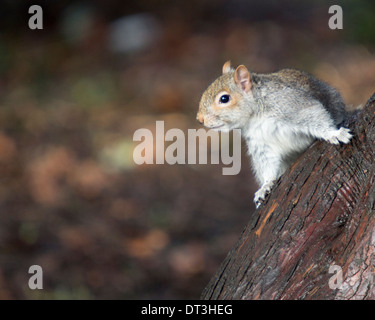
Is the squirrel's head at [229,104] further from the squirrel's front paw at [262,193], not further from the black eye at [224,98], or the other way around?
the squirrel's front paw at [262,193]

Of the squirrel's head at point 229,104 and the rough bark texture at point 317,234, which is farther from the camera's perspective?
the squirrel's head at point 229,104

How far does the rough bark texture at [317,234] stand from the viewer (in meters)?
1.87

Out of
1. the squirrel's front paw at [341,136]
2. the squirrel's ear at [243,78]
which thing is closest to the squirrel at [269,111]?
the squirrel's ear at [243,78]

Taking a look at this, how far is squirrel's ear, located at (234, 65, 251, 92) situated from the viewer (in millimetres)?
2785

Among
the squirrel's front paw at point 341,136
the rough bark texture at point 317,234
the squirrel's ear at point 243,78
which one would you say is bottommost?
the rough bark texture at point 317,234

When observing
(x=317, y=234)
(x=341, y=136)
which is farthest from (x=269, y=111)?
(x=317, y=234)

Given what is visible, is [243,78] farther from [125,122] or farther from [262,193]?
[125,122]

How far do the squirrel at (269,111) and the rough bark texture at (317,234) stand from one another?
434 millimetres

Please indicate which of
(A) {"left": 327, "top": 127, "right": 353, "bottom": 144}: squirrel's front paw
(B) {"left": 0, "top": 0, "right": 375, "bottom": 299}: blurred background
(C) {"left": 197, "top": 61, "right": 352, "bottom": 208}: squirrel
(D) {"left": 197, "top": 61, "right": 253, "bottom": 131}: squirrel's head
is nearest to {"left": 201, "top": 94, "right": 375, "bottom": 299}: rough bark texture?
(A) {"left": 327, "top": 127, "right": 353, "bottom": 144}: squirrel's front paw

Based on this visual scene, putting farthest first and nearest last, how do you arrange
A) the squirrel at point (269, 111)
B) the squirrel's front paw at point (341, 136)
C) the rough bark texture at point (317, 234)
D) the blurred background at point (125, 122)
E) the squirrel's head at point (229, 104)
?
the blurred background at point (125, 122), the squirrel's head at point (229, 104), the squirrel at point (269, 111), the squirrel's front paw at point (341, 136), the rough bark texture at point (317, 234)

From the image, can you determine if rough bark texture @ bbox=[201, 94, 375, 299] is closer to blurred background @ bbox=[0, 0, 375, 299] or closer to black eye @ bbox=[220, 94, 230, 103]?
black eye @ bbox=[220, 94, 230, 103]

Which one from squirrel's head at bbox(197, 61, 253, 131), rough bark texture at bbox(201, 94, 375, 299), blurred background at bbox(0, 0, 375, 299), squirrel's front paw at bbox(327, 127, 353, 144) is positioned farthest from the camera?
blurred background at bbox(0, 0, 375, 299)
